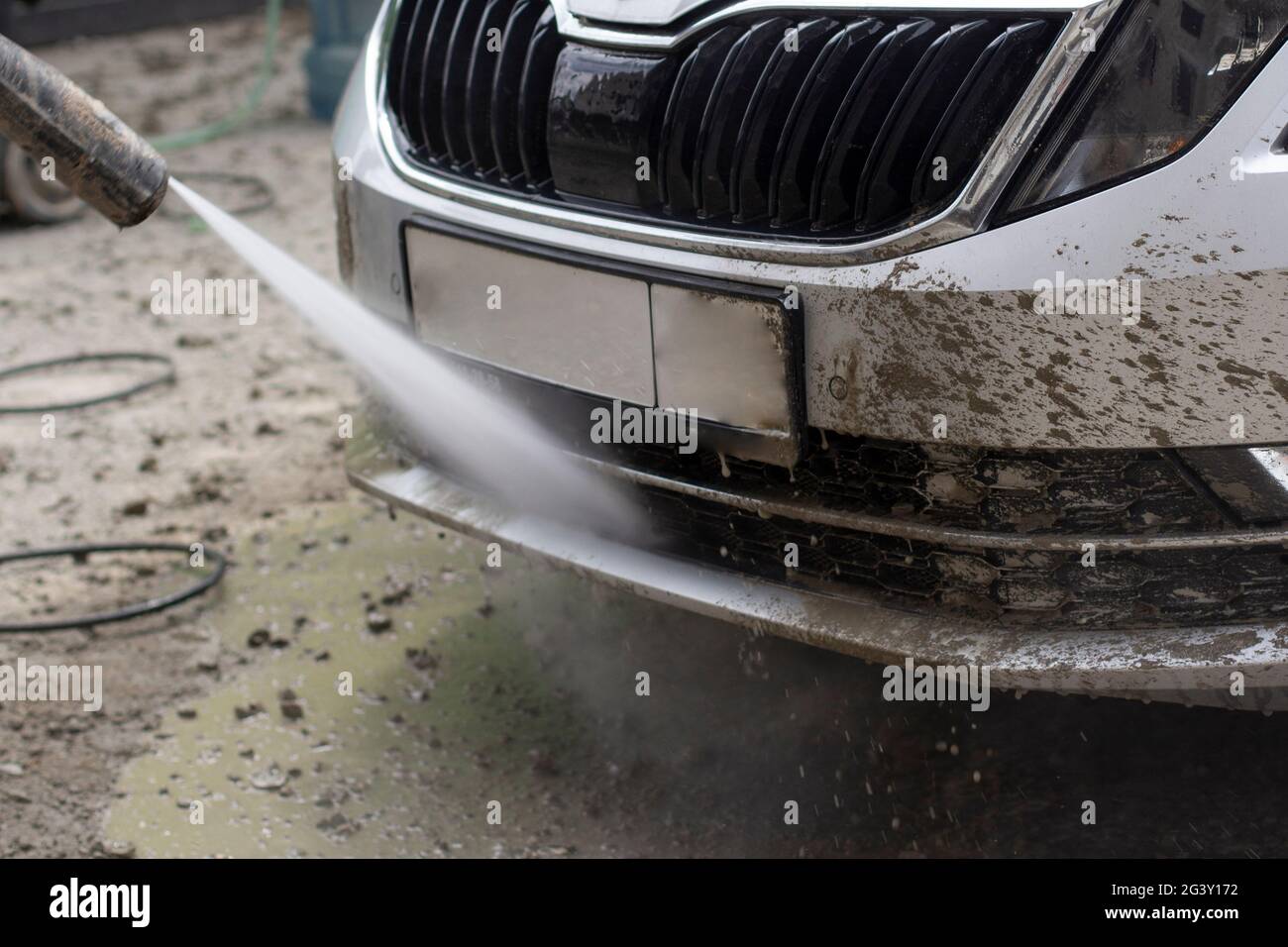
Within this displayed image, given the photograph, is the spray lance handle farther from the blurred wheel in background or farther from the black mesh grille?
the blurred wheel in background

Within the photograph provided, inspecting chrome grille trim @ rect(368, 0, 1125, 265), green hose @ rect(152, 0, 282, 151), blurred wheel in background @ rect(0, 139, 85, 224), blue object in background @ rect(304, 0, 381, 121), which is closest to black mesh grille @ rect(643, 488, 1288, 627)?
chrome grille trim @ rect(368, 0, 1125, 265)

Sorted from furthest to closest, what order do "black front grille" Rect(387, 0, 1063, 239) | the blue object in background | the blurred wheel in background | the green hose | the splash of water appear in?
the blue object in background < the green hose < the blurred wheel in background < the splash of water < "black front grille" Rect(387, 0, 1063, 239)

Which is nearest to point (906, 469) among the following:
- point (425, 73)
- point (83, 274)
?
point (425, 73)

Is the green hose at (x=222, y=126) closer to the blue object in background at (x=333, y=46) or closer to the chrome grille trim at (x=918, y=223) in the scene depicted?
the blue object in background at (x=333, y=46)

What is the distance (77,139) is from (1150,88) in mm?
1651

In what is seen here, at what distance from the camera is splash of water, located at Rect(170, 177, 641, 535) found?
2338 millimetres

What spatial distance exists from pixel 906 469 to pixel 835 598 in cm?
22

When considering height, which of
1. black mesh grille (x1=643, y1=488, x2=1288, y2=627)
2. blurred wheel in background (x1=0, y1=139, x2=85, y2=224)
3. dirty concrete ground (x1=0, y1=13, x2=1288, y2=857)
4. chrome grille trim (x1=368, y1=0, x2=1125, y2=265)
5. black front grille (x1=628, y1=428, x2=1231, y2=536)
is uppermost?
chrome grille trim (x1=368, y1=0, x2=1125, y2=265)

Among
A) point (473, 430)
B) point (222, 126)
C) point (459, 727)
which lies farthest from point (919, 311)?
point (222, 126)

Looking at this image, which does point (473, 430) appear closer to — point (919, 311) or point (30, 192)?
point (919, 311)

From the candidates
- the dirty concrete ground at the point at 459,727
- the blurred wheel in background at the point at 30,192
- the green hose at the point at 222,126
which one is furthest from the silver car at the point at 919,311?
the green hose at the point at 222,126

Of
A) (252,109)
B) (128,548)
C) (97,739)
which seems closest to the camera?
(97,739)

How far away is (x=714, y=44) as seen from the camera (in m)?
2.01
